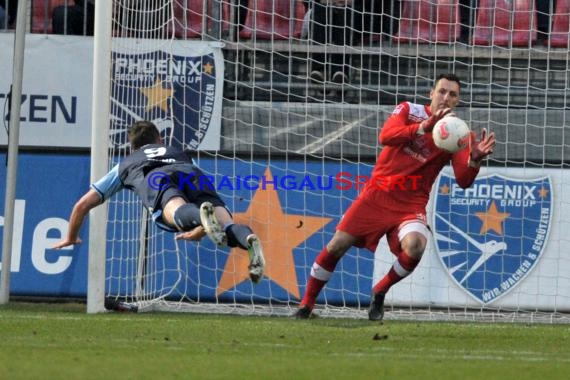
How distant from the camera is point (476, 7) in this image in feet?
39.7

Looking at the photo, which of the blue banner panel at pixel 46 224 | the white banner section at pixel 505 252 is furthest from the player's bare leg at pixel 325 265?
the blue banner panel at pixel 46 224

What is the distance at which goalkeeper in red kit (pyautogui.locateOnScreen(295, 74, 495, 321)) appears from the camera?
378 inches

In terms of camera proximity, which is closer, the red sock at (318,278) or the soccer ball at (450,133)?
the soccer ball at (450,133)

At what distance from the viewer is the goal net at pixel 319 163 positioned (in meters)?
11.1

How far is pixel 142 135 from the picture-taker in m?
9.92

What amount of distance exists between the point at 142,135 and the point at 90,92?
5.74ft

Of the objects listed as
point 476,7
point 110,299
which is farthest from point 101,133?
point 476,7

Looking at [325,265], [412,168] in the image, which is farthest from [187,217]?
[412,168]

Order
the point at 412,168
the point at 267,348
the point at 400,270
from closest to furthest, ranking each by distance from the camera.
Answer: the point at 267,348 < the point at 400,270 < the point at 412,168

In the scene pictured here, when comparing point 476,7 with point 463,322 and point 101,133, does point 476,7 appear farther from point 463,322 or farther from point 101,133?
point 101,133

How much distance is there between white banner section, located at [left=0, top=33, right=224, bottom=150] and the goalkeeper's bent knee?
2.13 meters

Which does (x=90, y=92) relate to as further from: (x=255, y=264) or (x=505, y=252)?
(x=505, y=252)

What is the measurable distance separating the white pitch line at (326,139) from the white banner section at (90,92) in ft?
2.59

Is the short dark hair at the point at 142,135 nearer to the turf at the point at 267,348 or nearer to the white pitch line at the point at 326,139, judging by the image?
the turf at the point at 267,348
